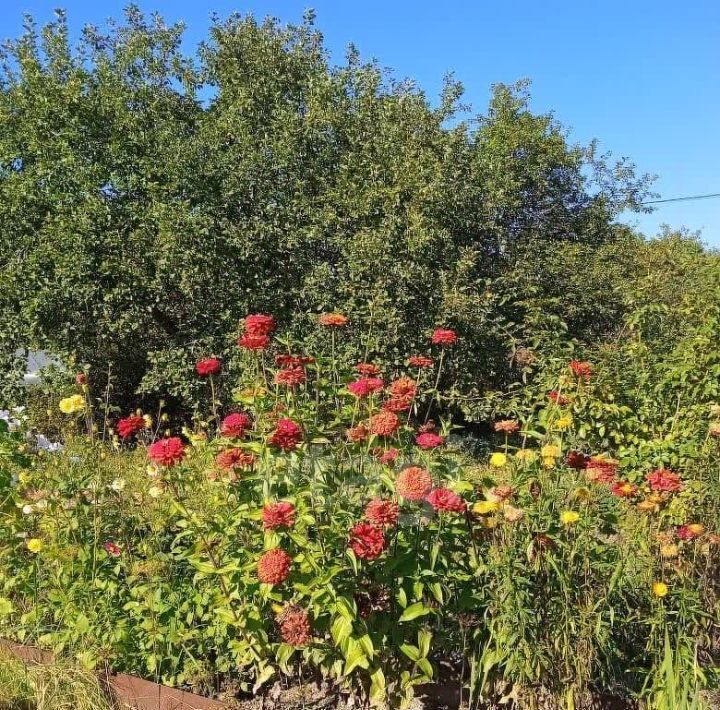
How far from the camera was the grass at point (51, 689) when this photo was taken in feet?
7.55

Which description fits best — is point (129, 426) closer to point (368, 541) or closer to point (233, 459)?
point (233, 459)

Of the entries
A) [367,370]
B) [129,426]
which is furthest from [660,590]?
[129,426]

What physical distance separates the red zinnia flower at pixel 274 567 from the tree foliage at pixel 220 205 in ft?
15.2

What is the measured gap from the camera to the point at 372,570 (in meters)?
2.03

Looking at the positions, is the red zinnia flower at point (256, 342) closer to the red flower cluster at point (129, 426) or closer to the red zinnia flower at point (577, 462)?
the red flower cluster at point (129, 426)

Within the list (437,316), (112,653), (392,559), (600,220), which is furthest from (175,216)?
(600,220)

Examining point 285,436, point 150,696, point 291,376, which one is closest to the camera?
point 285,436

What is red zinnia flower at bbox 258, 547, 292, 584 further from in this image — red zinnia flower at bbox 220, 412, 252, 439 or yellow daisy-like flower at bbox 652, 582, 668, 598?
yellow daisy-like flower at bbox 652, 582, 668, 598

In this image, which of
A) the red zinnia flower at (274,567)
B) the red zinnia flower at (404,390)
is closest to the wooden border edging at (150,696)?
the red zinnia flower at (274,567)

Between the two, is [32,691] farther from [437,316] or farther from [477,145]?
[477,145]

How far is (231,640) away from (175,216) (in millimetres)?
5123

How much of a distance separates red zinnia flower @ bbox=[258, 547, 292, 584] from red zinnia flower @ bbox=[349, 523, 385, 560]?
0.19 m

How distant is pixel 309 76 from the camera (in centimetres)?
771

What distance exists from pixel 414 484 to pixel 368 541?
19 centimetres
